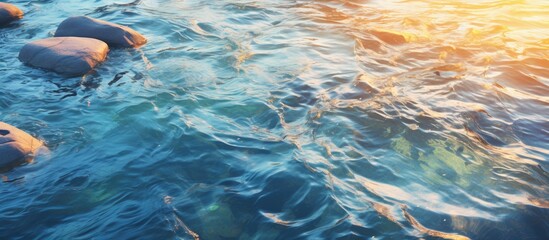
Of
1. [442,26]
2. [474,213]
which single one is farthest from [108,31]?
[474,213]

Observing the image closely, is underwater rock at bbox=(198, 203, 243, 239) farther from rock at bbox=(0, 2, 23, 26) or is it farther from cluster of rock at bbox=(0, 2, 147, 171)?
rock at bbox=(0, 2, 23, 26)

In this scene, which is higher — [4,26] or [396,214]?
[396,214]

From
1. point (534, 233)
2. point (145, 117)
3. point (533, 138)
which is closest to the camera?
point (534, 233)

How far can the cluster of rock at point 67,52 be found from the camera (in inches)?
204

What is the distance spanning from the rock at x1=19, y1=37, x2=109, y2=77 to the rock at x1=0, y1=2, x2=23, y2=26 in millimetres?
2373

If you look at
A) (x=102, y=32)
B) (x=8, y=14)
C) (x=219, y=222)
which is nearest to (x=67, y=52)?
(x=102, y=32)

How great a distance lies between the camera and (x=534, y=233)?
409 centimetres

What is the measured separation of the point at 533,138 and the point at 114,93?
4.88 meters

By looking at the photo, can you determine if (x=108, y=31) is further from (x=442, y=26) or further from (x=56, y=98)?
(x=442, y=26)

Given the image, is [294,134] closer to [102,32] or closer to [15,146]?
[15,146]

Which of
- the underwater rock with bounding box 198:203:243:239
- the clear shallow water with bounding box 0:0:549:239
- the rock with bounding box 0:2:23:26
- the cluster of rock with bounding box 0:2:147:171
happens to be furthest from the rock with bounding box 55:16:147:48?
the underwater rock with bounding box 198:203:243:239

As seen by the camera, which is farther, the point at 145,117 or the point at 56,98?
the point at 56,98

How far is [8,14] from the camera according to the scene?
31.5 feet

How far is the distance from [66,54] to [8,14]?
3.27 m
